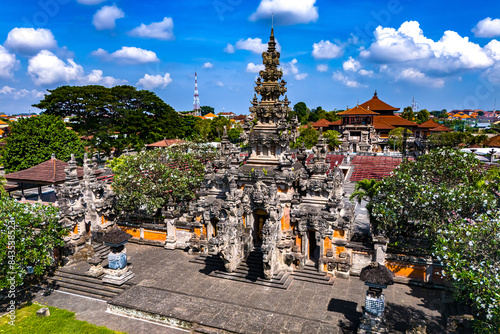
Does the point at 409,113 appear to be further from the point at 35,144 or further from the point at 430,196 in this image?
Result: the point at 35,144

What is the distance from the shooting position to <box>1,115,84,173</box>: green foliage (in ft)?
130

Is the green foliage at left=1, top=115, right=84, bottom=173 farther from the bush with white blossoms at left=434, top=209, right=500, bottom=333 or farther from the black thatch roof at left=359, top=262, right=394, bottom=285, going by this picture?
the bush with white blossoms at left=434, top=209, right=500, bottom=333

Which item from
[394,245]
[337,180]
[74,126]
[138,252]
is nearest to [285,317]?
[394,245]

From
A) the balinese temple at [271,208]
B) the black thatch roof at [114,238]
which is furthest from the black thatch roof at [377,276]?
the black thatch roof at [114,238]

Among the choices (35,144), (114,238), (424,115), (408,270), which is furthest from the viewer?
(424,115)

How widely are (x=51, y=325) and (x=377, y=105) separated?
83.8m

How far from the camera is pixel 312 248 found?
811 inches

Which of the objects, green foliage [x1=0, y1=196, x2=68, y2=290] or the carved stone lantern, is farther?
the carved stone lantern

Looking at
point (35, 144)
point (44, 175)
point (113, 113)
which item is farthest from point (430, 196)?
point (113, 113)

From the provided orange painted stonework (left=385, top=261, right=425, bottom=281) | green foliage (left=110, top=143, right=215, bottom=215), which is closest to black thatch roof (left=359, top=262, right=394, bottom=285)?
orange painted stonework (left=385, top=261, right=425, bottom=281)

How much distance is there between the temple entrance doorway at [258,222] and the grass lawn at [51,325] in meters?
9.17

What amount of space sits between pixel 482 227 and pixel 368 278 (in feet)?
16.5

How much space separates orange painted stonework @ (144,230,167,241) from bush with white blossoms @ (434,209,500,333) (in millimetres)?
17343

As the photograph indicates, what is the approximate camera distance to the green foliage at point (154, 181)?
80.3ft
